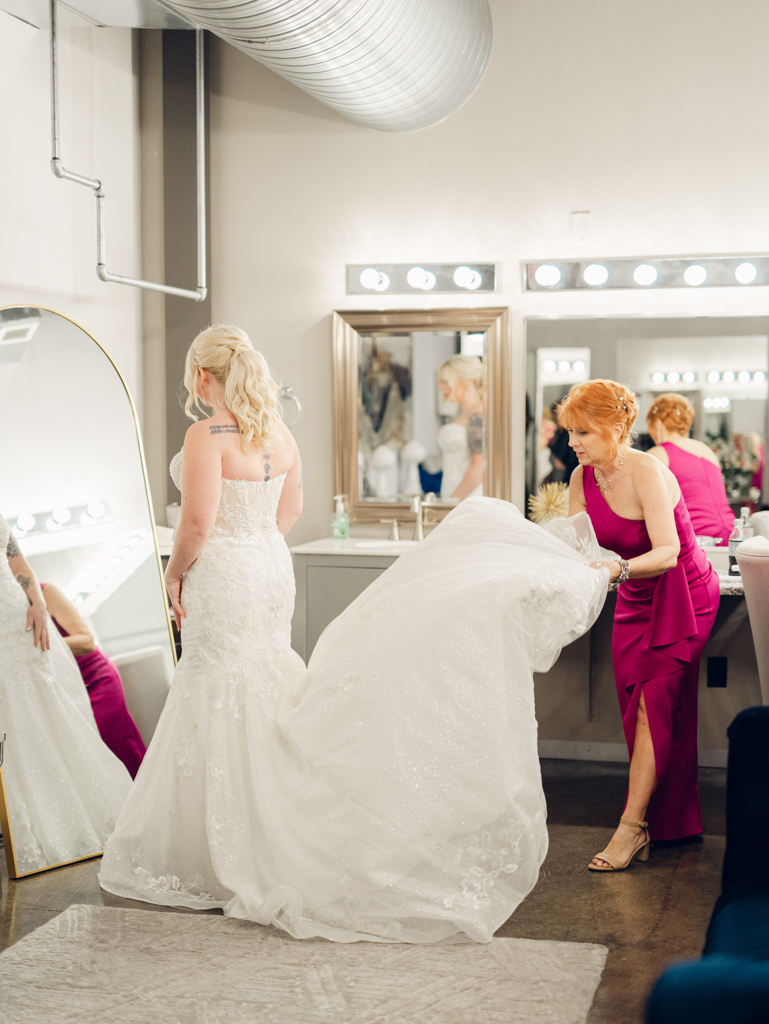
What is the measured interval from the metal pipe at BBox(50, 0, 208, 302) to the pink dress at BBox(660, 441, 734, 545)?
2.33 m

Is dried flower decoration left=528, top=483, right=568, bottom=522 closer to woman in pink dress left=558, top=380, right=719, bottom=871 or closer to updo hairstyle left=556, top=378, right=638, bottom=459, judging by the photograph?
woman in pink dress left=558, top=380, right=719, bottom=871

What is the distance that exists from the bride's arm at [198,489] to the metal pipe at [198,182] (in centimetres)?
171

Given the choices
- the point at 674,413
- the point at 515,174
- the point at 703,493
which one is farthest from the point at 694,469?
the point at 515,174

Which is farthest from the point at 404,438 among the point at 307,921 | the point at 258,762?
the point at 307,921

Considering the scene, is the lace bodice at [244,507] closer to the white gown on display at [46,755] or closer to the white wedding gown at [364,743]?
the white wedding gown at [364,743]

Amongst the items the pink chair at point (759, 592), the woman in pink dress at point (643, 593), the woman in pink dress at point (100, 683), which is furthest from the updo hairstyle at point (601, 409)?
the woman in pink dress at point (100, 683)

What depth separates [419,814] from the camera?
97.6 inches

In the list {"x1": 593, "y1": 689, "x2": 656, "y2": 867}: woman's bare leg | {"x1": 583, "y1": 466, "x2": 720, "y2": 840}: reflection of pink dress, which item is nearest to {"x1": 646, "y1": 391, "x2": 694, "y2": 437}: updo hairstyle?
{"x1": 583, "y1": 466, "x2": 720, "y2": 840}: reflection of pink dress

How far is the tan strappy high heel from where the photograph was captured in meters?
3.05

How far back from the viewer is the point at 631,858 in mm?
3086

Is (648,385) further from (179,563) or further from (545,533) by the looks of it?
(179,563)

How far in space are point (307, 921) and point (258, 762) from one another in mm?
435

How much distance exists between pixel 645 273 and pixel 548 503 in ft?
3.61

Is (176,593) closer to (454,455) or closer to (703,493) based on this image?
(454,455)
